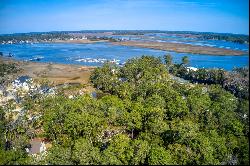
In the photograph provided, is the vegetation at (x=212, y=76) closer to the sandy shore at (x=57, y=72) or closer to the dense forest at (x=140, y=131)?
the dense forest at (x=140, y=131)

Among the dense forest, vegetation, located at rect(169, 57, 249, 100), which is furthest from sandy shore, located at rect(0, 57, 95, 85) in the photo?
the dense forest

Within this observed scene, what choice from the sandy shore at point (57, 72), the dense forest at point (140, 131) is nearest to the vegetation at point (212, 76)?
the dense forest at point (140, 131)

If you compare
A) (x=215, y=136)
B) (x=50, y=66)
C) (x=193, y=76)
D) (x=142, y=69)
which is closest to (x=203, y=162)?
(x=215, y=136)

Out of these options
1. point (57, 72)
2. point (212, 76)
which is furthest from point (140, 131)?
point (57, 72)

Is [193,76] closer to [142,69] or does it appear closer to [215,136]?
[142,69]

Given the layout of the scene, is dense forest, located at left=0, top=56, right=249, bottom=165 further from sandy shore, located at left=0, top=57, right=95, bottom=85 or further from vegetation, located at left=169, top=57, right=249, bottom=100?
sandy shore, located at left=0, top=57, right=95, bottom=85

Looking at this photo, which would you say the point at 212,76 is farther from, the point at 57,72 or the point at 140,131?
the point at 140,131
